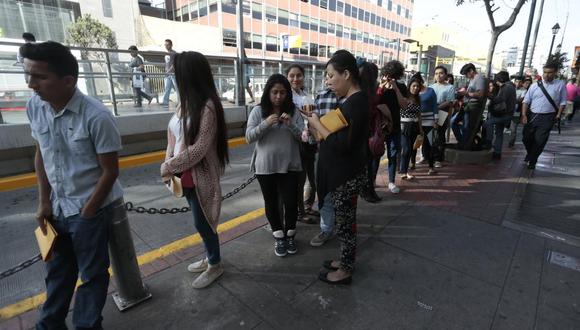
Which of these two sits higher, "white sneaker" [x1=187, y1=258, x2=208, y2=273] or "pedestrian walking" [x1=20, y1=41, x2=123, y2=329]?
"pedestrian walking" [x1=20, y1=41, x2=123, y2=329]

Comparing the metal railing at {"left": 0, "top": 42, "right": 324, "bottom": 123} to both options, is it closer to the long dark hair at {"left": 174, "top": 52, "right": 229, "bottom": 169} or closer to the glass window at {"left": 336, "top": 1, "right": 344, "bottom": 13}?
the long dark hair at {"left": 174, "top": 52, "right": 229, "bottom": 169}

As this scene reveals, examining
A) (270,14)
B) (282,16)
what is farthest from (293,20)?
(270,14)

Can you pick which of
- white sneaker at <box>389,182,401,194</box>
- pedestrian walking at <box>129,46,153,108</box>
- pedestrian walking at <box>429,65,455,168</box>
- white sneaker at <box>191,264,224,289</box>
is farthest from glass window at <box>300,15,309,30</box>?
white sneaker at <box>191,264,224,289</box>

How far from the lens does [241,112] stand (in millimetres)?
8641

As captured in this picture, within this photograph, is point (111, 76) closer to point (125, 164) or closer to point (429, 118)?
point (125, 164)

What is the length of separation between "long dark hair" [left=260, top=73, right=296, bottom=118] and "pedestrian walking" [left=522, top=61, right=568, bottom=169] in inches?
221

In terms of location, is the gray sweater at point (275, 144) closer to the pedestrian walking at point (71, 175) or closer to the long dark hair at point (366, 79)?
the long dark hair at point (366, 79)

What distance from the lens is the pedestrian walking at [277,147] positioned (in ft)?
9.17

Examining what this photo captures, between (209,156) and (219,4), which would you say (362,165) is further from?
(219,4)

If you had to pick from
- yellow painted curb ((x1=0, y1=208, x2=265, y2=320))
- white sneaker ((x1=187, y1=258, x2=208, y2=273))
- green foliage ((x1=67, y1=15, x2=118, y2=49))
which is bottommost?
yellow painted curb ((x1=0, y1=208, x2=265, y2=320))

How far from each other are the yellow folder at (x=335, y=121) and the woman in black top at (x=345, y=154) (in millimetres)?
29

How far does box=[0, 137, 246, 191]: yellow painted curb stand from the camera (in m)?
4.83

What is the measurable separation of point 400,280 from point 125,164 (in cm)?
541

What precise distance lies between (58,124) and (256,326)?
1811 mm
